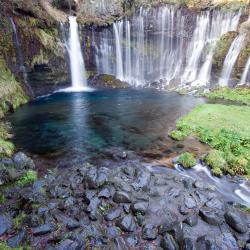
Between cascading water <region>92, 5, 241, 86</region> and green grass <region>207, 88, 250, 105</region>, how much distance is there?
5551 mm

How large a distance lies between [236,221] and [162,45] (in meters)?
35.0

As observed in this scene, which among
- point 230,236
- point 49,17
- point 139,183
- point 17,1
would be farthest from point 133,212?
point 49,17

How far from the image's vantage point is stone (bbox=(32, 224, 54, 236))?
745cm

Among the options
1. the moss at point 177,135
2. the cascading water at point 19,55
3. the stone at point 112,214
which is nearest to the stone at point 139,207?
the stone at point 112,214

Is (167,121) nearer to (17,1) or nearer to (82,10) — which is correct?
(17,1)

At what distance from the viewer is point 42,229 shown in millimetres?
7547

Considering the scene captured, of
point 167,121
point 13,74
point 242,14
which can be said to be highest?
point 242,14

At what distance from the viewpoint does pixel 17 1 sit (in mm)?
27703

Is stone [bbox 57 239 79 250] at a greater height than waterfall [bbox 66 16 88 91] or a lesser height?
lesser

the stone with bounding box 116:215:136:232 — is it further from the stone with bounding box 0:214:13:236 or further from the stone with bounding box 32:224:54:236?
the stone with bounding box 0:214:13:236

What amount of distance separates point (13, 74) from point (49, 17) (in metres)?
9.66

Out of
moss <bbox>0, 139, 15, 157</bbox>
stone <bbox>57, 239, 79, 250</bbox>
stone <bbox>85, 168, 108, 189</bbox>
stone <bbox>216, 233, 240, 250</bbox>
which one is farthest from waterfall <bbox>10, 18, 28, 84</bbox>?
stone <bbox>216, 233, 240, 250</bbox>

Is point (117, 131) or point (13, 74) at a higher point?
point (13, 74)

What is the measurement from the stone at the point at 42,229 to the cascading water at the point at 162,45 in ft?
100
